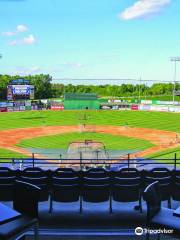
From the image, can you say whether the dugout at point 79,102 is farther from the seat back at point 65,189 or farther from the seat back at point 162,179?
the seat back at point 65,189

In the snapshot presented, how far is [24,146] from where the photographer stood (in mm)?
30859

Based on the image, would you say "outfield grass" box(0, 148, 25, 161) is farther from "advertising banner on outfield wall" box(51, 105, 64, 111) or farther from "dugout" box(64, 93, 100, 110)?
"dugout" box(64, 93, 100, 110)

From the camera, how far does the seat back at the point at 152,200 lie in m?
5.14

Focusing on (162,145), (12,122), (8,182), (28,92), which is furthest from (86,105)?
(8,182)

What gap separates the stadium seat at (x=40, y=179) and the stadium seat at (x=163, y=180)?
7.71ft

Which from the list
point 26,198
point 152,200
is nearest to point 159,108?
point 152,200

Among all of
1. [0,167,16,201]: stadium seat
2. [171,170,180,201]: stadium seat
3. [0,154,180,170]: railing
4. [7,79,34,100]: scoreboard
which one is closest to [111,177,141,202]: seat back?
[171,170,180,201]: stadium seat

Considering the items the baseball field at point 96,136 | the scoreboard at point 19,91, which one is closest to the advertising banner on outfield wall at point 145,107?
the baseball field at point 96,136

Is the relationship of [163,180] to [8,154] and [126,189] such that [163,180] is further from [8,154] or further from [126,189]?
[8,154]

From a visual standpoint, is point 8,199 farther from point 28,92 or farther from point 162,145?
point 28,92

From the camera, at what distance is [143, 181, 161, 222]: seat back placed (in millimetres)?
5141

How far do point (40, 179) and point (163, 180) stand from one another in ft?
9.40

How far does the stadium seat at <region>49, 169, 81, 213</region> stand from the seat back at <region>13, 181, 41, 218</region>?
2534 mm

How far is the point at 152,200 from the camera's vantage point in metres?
5.29
